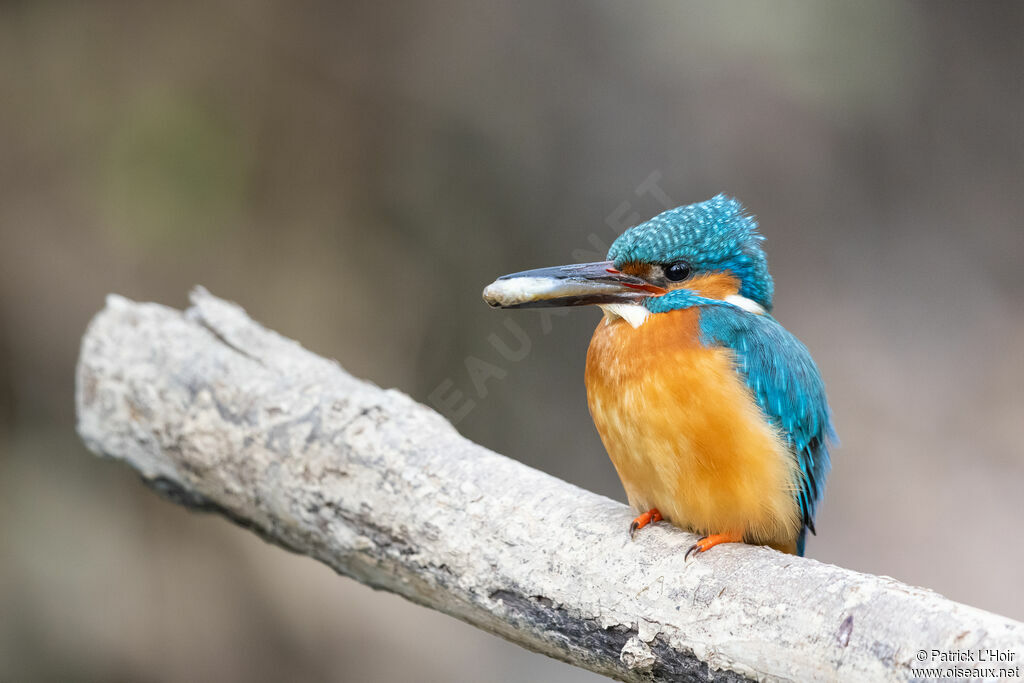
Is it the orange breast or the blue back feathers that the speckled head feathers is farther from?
the orange breast

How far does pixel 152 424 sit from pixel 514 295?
41.9 inches

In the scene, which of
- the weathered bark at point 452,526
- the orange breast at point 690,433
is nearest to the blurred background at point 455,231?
the weathered bark at point 452,526

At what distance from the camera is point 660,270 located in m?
1.88

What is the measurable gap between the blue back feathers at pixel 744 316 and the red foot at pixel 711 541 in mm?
183

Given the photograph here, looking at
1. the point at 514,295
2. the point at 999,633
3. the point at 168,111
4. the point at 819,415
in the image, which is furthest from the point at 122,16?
the point at 999,633

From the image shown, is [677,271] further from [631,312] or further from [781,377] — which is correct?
[781,377]

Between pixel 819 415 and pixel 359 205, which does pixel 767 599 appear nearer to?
pixel 819 415

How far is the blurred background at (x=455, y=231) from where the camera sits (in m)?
3.55

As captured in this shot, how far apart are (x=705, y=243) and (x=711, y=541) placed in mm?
589

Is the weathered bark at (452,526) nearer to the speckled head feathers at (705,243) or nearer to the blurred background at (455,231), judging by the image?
the speckled head feathers at (705,243)

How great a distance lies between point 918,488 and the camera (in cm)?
402

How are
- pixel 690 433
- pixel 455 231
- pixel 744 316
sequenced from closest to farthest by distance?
1. pixel 690 433
2. pixel 744 316
3. pixel 455 231

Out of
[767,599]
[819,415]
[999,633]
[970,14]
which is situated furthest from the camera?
[970,14]

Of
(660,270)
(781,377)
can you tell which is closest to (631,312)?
(660,270)
